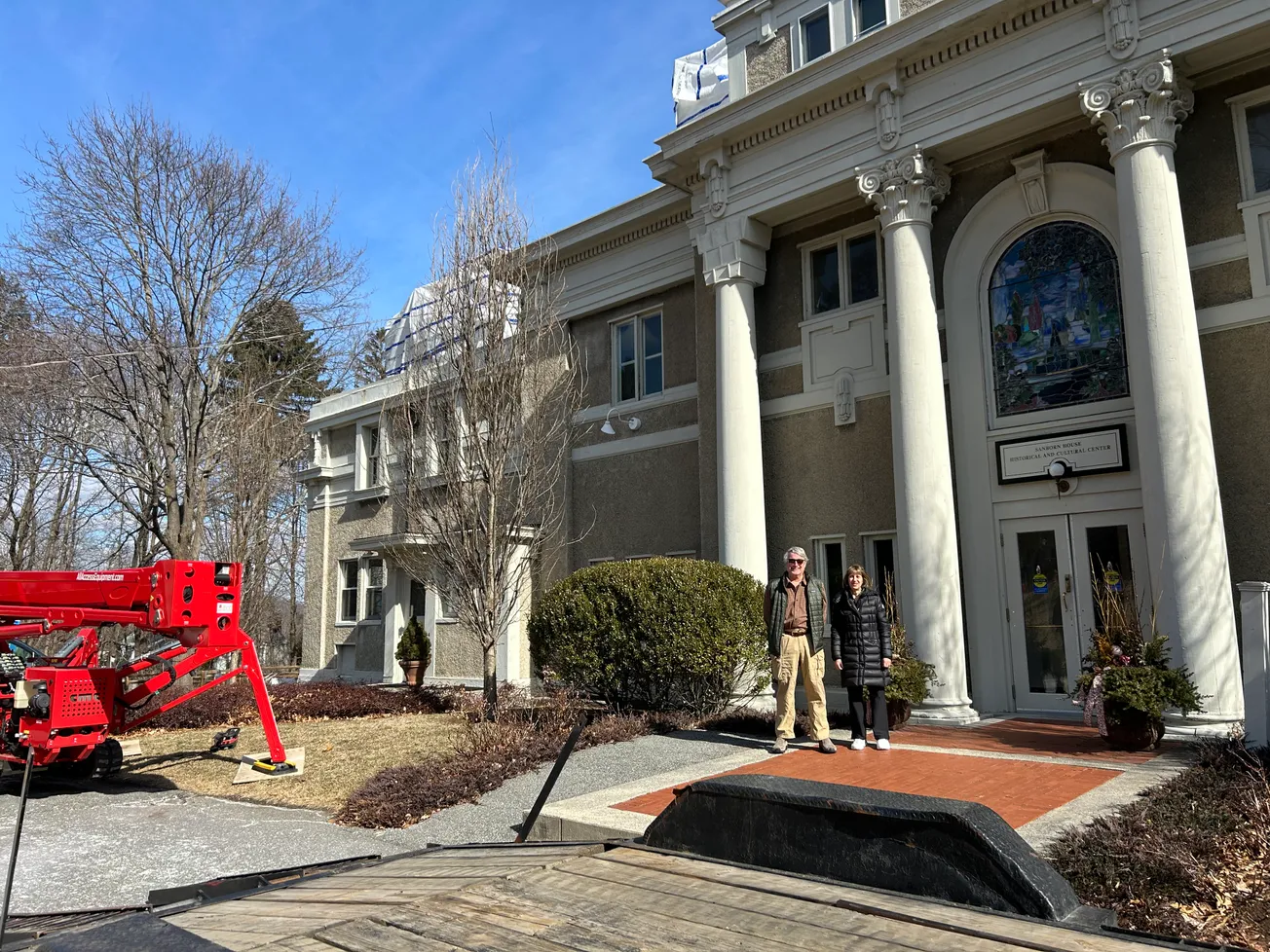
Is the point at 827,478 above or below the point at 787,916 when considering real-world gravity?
above

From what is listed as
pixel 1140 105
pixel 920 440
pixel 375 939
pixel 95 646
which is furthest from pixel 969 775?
pixel 95 646

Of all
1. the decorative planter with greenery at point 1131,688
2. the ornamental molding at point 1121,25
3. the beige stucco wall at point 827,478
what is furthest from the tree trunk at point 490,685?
the ornamental molding at point 1121,25

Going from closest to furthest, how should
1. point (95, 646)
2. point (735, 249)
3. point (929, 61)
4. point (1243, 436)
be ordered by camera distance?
1. point (95, 646)
2. point (1243, 436)
3. point (929, 61)
4. point (735, 249)

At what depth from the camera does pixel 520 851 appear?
288 cm

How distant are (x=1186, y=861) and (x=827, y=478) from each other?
9456 mm

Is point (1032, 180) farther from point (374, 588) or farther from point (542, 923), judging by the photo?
point (374, 588)

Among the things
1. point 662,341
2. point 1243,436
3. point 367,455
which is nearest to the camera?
point 1243,436

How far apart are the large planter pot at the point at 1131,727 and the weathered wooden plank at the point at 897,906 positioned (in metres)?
7.58

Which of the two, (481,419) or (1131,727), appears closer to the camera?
(1131,727)

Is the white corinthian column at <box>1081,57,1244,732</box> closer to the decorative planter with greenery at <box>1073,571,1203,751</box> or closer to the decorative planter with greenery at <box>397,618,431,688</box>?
the decorative planter with greenery at <box>1073,571,1203,751</box>

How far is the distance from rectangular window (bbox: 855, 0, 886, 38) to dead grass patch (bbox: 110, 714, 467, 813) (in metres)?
11.3

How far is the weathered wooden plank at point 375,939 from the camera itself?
199cm

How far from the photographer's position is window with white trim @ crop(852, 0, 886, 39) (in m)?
13.6

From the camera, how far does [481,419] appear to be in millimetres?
13969
